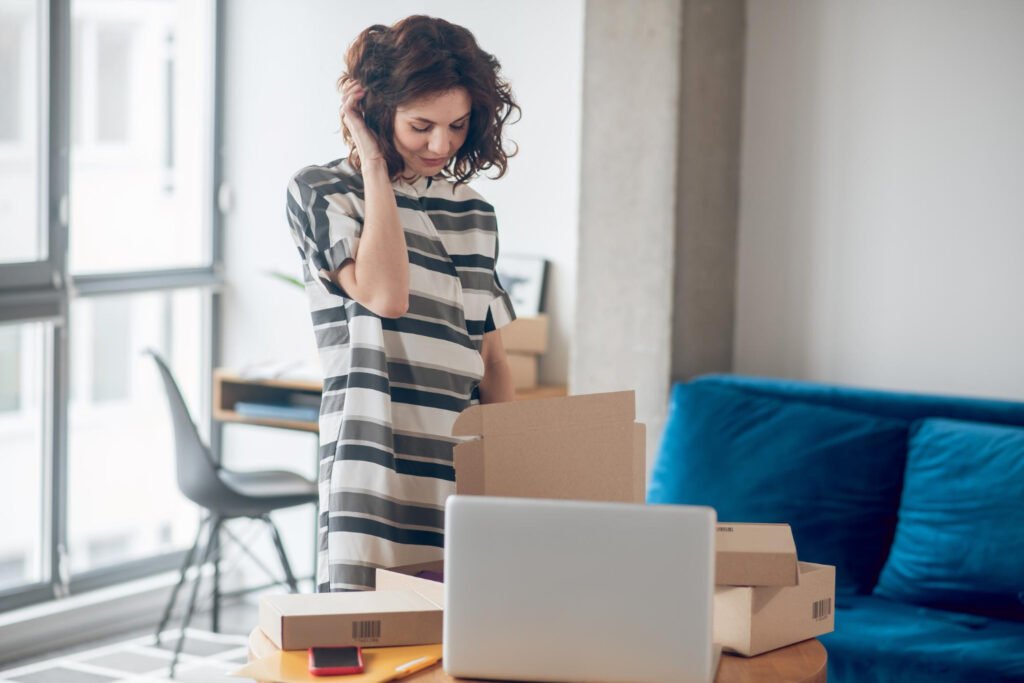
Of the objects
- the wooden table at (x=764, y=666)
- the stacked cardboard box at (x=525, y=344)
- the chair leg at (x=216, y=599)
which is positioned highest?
the stacked cardboard box at (x=525, y=344)

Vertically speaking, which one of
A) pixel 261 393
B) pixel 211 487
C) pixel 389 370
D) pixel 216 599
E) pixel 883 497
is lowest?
pixel 216 599

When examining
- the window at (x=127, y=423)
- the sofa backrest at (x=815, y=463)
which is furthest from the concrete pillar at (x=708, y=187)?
the window at (x=127, y=423)

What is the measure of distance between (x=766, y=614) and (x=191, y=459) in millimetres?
2275

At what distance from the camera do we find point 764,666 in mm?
1606

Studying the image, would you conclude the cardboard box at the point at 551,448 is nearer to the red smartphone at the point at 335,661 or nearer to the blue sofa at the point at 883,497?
the red smartphone at the point at 335,661

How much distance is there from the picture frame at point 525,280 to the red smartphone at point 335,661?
7.49ft

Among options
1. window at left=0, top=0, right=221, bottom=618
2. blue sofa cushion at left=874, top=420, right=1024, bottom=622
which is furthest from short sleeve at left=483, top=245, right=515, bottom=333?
window at left=0, top=0, right=221, bottom=618

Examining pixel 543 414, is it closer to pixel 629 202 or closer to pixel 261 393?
pixel 629 202

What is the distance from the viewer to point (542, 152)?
384cm

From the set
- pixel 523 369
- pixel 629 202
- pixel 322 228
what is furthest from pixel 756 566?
pixel 523 369

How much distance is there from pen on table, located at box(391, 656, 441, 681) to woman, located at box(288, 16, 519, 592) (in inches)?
15.9

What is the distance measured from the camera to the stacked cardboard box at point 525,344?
3.69 meters

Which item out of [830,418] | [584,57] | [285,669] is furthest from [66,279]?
[285,669]

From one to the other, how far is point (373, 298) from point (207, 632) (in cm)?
240
